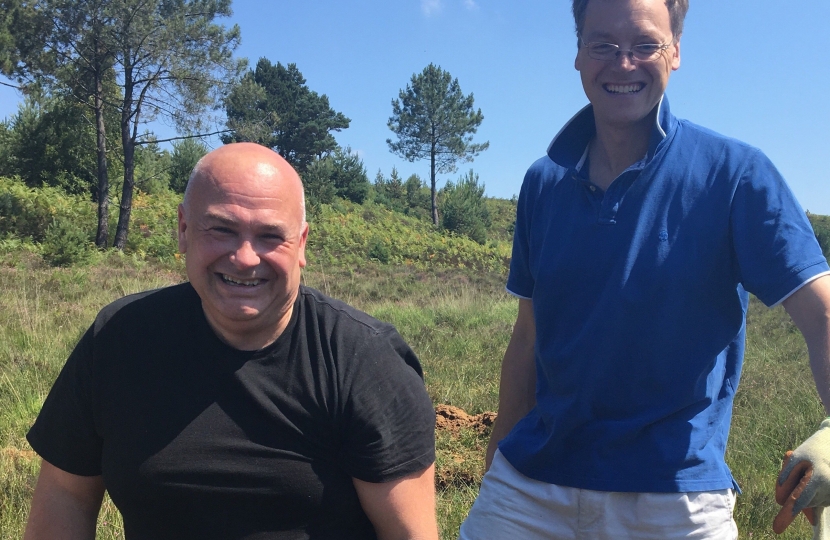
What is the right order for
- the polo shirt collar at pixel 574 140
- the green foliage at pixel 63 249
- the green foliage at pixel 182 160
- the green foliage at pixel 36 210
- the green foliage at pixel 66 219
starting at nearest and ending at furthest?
the polo shirt collar at pixel 574 140
the green foliage at pixel 63 249
the green foliage at pixel 66 219
the green foliage at pixel 36 210
the green foliage at pixel 182 160

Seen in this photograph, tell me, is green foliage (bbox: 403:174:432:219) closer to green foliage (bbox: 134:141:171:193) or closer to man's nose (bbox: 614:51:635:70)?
green foliage (bbox: 134:141:171:193)

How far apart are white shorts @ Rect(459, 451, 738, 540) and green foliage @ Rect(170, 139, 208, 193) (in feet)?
90.4

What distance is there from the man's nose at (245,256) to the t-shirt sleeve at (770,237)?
1.17m

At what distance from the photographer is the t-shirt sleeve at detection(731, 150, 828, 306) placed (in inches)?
58.8

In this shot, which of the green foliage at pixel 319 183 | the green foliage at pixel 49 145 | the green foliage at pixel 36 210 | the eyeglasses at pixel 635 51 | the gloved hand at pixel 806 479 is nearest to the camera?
the gloved hand at pixel 806 479

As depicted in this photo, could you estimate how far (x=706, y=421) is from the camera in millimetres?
1694

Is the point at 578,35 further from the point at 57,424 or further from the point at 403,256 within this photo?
the point at 403,256

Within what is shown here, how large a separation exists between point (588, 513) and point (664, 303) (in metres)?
Answer: 0.57

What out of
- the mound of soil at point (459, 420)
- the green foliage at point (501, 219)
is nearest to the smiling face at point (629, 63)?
the mound of soil at point (459, 420)

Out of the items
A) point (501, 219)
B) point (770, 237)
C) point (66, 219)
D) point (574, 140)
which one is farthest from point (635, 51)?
point (501, 219)

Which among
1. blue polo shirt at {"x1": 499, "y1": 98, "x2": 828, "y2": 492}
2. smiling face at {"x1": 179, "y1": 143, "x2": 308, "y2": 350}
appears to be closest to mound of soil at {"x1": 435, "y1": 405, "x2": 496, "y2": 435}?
blue polo shirt at {"x1": 499, "y1": 98, "x2": 828, "y2": 492}

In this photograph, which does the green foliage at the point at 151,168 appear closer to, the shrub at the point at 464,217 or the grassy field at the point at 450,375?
the grassy field at the point at 450,375

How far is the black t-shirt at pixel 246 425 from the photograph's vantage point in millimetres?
1684

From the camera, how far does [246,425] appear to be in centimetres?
171
